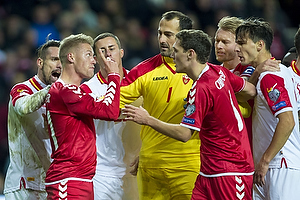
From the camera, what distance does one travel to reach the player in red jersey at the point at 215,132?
418 centimetres

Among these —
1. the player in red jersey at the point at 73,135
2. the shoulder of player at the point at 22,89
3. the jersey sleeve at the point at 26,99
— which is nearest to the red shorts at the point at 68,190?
the player in red jersey at the point at 73,135

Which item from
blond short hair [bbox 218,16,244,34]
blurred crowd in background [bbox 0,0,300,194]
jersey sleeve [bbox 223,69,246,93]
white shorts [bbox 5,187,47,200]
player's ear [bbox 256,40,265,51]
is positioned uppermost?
blurred crowd in background [bbox 0,0,300,194]

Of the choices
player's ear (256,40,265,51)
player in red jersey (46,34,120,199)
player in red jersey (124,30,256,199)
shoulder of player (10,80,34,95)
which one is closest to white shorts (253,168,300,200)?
player in red jersey (124,30,256,199)

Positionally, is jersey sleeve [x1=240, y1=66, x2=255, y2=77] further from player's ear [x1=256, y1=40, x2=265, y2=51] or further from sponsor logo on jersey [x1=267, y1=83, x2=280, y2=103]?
sponsor logo on jersey [x1=267, y1=83, x2=280, y2=103]

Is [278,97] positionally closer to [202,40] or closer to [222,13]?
[202,40]

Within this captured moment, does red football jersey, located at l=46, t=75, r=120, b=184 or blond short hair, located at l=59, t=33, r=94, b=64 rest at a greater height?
blond short hair, located at l=59, t=33, r=94, b=64

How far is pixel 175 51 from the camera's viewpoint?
4.52 metres

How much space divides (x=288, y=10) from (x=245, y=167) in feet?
28.8

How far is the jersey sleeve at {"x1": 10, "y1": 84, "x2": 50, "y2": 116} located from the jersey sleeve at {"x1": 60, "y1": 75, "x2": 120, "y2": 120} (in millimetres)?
451

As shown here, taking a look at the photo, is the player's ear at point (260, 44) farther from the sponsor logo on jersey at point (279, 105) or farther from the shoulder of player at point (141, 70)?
the shoulder of player at point (141, 70)

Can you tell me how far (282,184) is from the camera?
4.58m

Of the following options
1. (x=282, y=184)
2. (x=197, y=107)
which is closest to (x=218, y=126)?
(x=197, y=107)

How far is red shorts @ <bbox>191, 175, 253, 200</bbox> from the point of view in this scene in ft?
13.8

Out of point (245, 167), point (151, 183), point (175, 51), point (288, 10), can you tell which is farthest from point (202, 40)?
point (288, 10)
